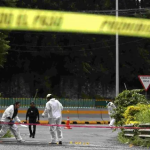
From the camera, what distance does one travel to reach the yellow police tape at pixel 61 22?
5.73 m

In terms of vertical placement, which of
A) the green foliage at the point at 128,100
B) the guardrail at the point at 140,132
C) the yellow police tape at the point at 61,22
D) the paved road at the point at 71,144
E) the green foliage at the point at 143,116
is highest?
the yellow police tape at the point at 61,22

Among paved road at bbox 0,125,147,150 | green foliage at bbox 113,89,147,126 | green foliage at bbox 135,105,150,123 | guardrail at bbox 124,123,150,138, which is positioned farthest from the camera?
green foliage at bbox 113,89,147,126

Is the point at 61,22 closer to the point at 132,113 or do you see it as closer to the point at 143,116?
the point at 143,116

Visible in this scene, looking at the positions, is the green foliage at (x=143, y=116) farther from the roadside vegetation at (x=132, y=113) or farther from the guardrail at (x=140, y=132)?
the guardrail at (x=140, y=132)

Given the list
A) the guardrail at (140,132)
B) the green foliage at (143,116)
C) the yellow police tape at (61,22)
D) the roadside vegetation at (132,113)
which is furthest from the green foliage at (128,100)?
the yellow police tape at (61,22)

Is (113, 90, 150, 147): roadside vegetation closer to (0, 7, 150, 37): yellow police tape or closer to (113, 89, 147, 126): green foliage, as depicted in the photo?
(113, 89, 147, 126): green foliage

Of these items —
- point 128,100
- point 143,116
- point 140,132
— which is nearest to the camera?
point 140,132

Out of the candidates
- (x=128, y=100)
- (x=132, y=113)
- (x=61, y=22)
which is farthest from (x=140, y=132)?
(x=61, y=22)

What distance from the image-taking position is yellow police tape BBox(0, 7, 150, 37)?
18.8ft

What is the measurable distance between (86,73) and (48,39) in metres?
6.45

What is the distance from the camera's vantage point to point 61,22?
234 inches

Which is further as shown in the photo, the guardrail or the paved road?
the guardrail

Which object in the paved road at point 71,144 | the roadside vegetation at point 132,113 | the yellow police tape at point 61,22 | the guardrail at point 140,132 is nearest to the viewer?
the yellow police tape at point 61,22

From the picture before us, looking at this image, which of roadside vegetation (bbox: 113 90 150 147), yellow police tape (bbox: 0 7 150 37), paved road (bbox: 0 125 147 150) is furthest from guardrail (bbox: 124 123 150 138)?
yellow police tape (bbox: 0 7 150 37)
